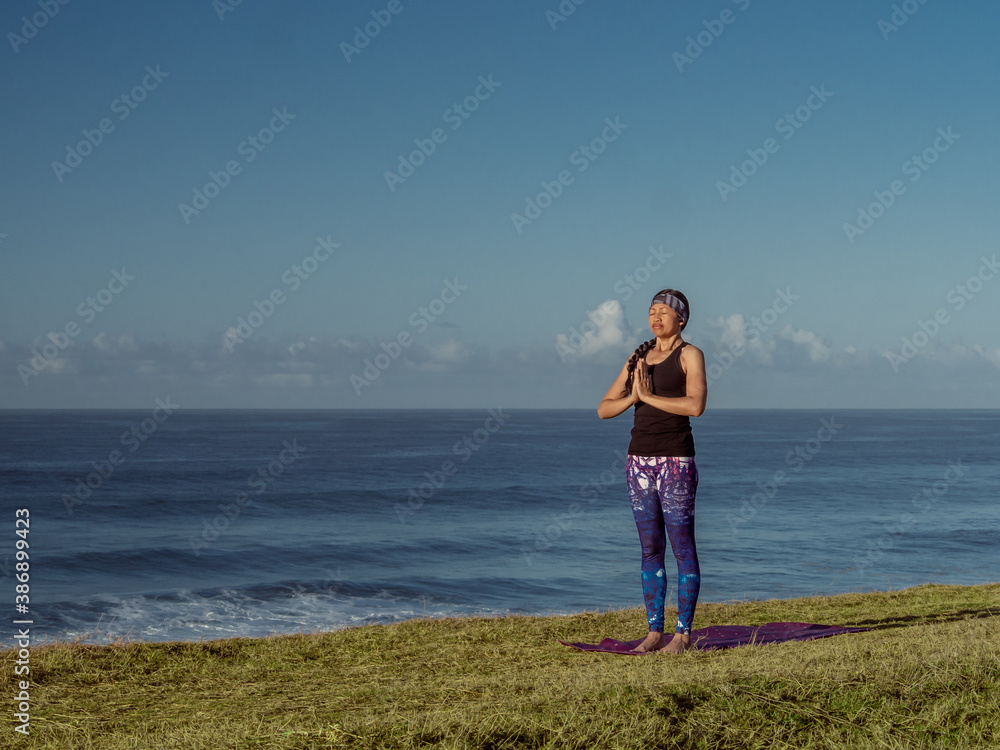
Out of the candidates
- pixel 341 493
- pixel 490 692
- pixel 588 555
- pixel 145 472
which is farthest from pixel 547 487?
pixel 490 692

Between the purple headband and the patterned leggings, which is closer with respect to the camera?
the patterned leggings

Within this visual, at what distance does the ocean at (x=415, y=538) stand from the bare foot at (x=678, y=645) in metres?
1.52

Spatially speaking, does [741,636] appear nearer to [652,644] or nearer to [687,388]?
[652,644]

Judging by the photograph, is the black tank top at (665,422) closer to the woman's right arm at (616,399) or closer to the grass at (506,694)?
the woman's right arm at (616,399)

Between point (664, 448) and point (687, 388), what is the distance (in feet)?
1.65

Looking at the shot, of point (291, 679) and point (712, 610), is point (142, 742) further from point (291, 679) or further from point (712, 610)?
point (712, 610)

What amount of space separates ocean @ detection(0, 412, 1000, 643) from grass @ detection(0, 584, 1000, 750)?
152 cm

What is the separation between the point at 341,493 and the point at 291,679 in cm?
4931

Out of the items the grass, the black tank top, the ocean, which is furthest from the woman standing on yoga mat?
the ocean

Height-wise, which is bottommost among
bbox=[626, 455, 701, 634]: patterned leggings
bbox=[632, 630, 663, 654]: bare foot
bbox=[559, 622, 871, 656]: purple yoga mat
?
bbox=[559, 622, 871, 656]: purple yoga mat

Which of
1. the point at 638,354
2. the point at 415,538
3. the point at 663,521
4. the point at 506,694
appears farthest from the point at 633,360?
the point at 415,538

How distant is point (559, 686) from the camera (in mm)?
5035

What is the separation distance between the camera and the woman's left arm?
677cm

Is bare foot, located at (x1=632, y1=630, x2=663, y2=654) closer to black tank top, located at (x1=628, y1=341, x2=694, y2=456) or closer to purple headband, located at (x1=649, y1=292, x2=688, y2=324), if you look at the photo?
black tank top, located at (x1=628, y1=341, x2=694, y2=456)
